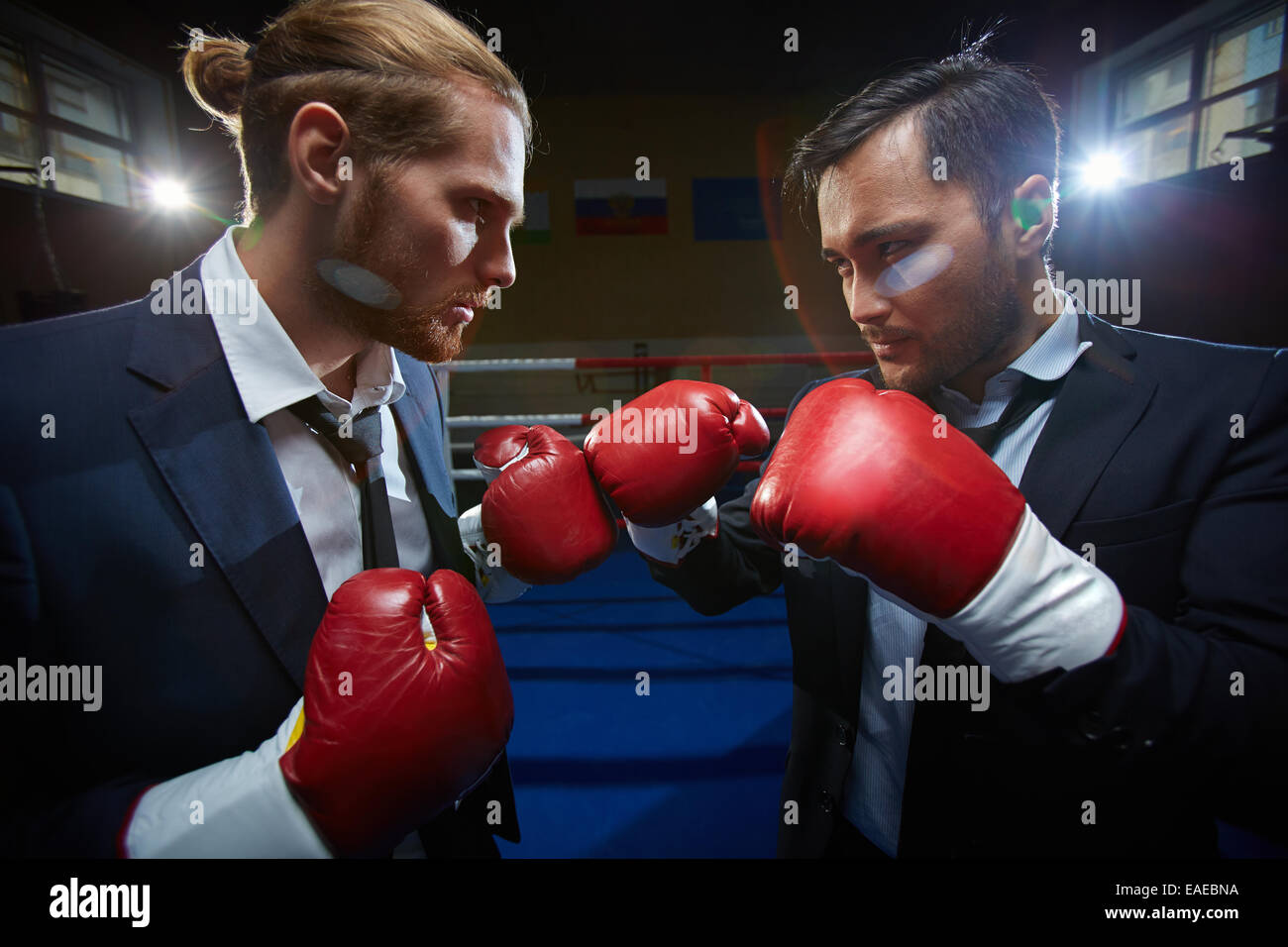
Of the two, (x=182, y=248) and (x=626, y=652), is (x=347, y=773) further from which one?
(x=182, y=248)

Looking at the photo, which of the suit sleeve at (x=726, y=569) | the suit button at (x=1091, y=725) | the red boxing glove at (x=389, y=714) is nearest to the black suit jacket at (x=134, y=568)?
the red boxing glove at (x=389, y=714)

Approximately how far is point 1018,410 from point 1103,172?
12.4 ft

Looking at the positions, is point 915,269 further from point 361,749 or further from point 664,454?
point 361,749

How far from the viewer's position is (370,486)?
2.54ft

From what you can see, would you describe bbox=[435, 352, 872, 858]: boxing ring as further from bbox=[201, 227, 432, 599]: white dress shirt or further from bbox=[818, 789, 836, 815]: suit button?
bbox=[201, 227, 432, 599]: white dress shirt

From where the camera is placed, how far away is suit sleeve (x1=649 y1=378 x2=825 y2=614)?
0.93 metres

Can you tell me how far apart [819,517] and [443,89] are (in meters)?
0.77

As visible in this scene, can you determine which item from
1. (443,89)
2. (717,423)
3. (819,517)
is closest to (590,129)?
(443,89)

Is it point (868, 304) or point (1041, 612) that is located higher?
point (868, 304)

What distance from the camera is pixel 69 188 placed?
252 cm

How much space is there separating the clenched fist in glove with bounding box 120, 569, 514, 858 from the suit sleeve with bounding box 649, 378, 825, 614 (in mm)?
389

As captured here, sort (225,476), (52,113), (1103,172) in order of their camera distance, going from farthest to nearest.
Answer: (1103,172), (52,113), (225,476)

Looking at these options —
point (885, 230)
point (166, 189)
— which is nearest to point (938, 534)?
point (885, 230)
